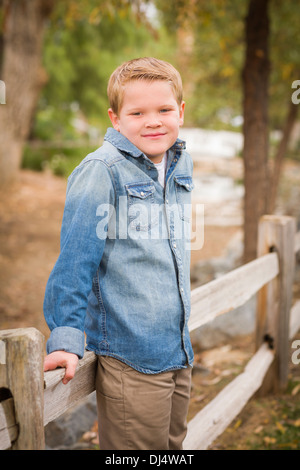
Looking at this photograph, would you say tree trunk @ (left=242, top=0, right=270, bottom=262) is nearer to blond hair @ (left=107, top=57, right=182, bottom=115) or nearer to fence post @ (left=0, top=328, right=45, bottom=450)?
blond hair @ (left=107, top=57, right=182, bottom=115)

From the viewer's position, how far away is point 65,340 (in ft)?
4.65

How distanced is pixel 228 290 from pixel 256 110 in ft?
Answer: 10.6

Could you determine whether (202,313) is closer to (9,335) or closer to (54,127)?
(9,335)

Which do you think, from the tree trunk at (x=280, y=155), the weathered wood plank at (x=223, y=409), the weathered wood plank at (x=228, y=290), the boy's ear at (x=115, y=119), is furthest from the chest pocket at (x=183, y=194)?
the tree trunk at (x=280, y=155)

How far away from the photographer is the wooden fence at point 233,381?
1.25 m

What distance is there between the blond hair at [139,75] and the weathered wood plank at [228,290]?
94cm

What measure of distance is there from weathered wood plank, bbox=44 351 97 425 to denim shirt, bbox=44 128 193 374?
0.07 meters

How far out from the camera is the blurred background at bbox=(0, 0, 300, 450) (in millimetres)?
5262

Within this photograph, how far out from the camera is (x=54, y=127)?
2208 cm

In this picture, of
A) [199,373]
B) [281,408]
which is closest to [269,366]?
[281,408]

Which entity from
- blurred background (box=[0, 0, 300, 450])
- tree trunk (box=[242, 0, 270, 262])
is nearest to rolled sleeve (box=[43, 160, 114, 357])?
blurred background (box=[0, 0, 300, 450])

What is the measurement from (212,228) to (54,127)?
44.5ft

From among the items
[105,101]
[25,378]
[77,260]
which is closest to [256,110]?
[77,260]

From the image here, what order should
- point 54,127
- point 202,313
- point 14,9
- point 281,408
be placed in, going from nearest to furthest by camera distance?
1. point 202,313
2. point 281,408
3. point 14,9
4. point 54,127
